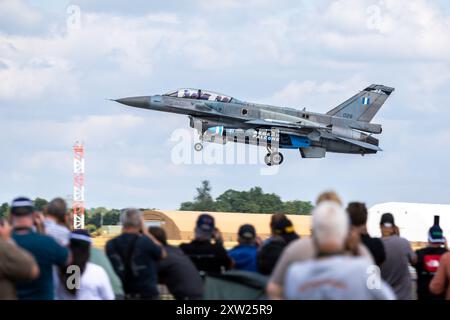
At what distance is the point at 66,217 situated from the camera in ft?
34.4

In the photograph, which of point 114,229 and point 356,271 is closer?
point 356,271

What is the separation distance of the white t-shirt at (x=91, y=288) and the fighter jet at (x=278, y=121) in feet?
95.6

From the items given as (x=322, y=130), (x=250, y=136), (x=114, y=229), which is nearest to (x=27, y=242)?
(x=114, y=229)

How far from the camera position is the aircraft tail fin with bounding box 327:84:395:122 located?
46906 mm

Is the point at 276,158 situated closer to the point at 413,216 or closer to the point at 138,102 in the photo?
the point at 413,216

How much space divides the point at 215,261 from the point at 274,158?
3001 centimetres

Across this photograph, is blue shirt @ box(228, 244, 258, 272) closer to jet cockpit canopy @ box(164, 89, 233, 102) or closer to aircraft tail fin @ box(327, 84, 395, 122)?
jet cockpit canopy @ box(164, 89, 233, 102)

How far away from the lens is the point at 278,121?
44500 mm

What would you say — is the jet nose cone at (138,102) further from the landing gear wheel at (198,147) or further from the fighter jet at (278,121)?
the landing gear wheel at (198,147)

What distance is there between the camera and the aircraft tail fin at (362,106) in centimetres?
4691

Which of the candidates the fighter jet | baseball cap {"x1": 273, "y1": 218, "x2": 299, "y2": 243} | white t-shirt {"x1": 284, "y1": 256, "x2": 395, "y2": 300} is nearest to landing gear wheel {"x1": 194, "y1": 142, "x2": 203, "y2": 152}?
the fighter jet
